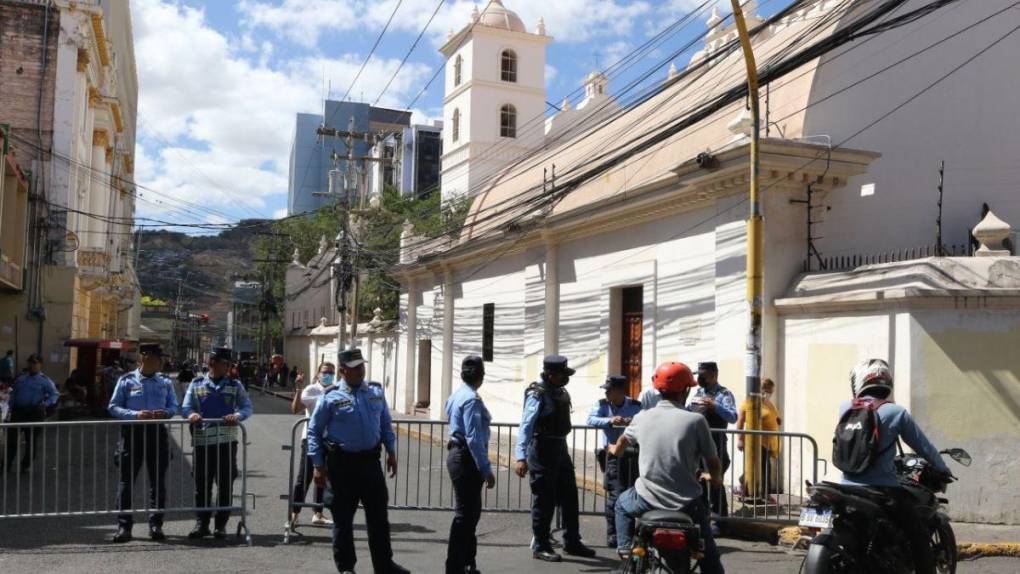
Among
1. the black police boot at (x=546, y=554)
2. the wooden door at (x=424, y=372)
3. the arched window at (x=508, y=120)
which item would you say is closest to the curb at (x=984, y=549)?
the black police boot at (x=546, y=554)

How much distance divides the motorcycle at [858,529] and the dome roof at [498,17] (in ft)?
171

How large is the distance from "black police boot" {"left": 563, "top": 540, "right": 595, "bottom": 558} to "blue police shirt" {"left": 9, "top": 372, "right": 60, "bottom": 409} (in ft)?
29.7

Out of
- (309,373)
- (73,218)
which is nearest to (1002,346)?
(73,218)

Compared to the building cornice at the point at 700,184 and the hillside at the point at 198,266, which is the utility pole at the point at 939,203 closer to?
the building cornice at the point at 700,184

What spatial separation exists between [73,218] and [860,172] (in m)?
24.7

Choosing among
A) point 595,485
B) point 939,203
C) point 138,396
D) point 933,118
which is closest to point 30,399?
point 138,396

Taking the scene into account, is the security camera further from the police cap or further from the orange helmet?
the orange helmet

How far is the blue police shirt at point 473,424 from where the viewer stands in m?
7.17

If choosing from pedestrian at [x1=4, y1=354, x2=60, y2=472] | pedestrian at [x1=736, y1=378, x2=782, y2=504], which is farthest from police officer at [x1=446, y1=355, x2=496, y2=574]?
pedestrian at [x1=4, y1=354, x2=60, y2=472]

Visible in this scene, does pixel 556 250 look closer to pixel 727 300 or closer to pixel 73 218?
pixel 727 300

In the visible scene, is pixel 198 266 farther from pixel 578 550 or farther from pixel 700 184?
pixel 578 550

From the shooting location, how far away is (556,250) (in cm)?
1978

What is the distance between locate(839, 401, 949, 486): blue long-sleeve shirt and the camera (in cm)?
609

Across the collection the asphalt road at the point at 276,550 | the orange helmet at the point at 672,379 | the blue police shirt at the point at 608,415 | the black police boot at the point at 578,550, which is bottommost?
the asphalt road at the point at 276,550
